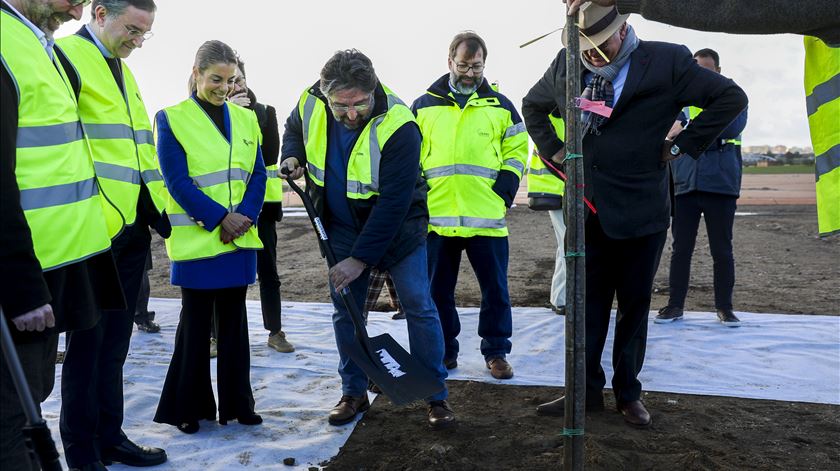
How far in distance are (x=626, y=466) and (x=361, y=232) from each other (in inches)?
61.3

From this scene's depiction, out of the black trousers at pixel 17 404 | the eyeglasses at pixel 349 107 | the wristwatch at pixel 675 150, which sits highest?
the eyeglasses at pixel 349 107

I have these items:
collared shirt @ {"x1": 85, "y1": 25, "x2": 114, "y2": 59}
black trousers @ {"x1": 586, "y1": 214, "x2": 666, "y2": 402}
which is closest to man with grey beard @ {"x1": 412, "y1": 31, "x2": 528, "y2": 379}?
black trousers @ {"x1": 586, "y1": 214, "x2": 666, "y2": 402}

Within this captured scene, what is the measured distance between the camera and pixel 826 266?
8.05 m

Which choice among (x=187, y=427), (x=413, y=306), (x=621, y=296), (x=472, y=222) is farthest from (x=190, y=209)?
(x=621, y=296)

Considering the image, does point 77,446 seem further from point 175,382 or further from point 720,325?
point 720,325

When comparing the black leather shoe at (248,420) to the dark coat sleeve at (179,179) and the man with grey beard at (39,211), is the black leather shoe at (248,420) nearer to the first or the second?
the dark coat sleeve at (179,179)

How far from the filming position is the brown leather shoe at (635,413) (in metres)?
3.55

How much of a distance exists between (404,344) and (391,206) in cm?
189

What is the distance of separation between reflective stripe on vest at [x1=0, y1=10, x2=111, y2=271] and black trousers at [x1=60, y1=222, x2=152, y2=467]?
0.78m

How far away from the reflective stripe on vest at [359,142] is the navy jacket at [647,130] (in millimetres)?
811

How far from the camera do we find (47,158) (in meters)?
2.04

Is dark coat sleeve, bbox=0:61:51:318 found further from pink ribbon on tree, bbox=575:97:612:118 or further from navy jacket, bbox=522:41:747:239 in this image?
navy jacket, bbox=522:41:747:239

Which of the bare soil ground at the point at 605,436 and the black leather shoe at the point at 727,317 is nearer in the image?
the bare soil ground at the point at 605,436

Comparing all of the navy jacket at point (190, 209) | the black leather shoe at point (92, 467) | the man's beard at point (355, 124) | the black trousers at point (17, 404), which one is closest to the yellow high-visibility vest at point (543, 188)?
the man's beard at point (355, 124)
